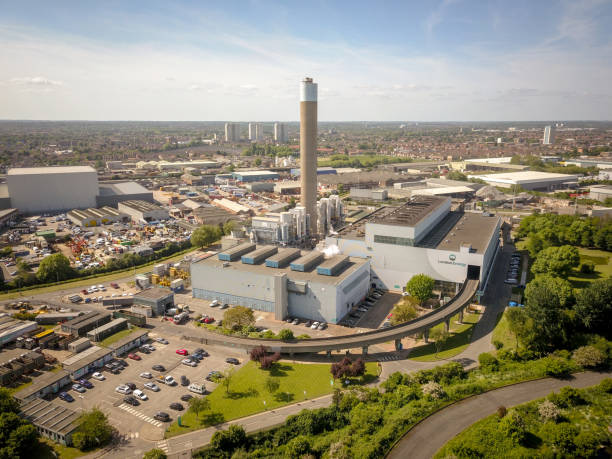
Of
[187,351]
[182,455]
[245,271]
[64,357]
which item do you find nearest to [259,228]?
[245,271]

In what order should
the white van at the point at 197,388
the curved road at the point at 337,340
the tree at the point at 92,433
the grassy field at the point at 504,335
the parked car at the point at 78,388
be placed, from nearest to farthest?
the tree at the point at 92,433 < the white van at the point at 197,388 < the parked car at the point at 78,388 < the curved road at the point at 337,340 < the grassy field at the point at 504,335

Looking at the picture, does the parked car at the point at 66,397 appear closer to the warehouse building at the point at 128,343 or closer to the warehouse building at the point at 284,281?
the warehouse building at the point at 128,343

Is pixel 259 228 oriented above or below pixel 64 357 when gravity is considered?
above

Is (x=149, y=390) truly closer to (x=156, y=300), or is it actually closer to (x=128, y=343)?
(x=128, y=343)

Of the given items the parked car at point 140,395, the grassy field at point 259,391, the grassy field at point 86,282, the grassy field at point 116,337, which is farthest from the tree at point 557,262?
the grassy field at point 86,282

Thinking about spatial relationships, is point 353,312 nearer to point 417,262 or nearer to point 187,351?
A: point 417,262

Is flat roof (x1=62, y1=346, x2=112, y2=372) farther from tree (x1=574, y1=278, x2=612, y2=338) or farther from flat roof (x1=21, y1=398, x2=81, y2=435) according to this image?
tree (x1=574, y1=278, x2=612, y2=338)

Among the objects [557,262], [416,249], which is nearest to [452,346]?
[416,249]

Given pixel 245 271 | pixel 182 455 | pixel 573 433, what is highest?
pixel 245 271
